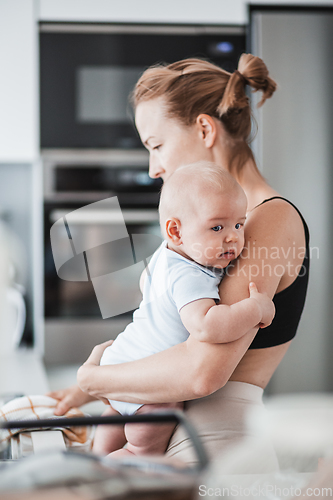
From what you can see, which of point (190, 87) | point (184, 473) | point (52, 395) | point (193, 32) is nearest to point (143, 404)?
point (52, 395)

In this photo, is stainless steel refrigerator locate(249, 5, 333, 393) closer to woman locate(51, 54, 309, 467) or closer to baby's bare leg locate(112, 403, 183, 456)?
woman locate(51, 54, 309, 467)

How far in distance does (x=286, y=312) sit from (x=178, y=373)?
0.78ft

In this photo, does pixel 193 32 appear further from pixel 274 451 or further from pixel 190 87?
pixel 274 451

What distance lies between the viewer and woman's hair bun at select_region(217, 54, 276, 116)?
0.90 m

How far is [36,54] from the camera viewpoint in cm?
211

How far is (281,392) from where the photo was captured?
6.40 feet

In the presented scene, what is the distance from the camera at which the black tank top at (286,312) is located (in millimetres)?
806

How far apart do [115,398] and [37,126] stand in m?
1.65

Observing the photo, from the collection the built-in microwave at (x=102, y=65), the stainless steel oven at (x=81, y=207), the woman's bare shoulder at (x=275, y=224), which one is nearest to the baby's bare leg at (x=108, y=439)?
the woman's bare shoulder at (x=275, y=224)

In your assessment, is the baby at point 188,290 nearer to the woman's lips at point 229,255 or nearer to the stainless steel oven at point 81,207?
the woman's lips at point 229,255

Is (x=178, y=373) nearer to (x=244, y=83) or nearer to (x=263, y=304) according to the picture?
(x=263, y=304)

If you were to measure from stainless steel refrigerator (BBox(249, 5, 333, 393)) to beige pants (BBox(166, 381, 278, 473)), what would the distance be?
48.9 inches

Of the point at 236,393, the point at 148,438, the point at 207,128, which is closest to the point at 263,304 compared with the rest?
the point at 236,393

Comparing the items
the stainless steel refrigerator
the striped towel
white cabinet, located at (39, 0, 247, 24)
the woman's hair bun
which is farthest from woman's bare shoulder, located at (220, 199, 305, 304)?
white cabinet, located at (39, 0, 247, 24)
